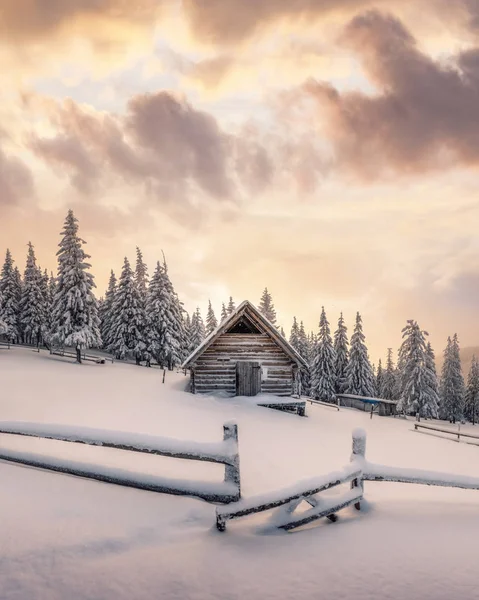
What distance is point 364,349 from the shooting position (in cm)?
5344

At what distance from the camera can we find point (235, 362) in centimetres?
2159

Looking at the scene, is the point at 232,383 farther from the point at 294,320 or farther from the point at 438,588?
the point at 294,320

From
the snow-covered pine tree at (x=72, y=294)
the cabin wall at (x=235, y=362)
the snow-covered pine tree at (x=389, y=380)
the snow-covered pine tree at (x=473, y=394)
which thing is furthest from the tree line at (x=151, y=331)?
the cabin wall at (x=235, y=362)

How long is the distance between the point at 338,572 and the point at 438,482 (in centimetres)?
373

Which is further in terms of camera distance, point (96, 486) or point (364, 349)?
point (364, 349)

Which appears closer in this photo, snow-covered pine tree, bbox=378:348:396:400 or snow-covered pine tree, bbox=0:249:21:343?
snow-covered pine tree, bbox=0:249:21:343

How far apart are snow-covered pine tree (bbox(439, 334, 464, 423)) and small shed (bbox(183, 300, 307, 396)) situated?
183 feet

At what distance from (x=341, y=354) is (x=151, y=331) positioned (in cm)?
3090

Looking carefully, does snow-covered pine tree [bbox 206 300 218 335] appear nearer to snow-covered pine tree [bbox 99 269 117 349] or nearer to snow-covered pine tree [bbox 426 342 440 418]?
snow-covered pine tree [bbox 99 269 117 349]

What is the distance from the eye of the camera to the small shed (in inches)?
841

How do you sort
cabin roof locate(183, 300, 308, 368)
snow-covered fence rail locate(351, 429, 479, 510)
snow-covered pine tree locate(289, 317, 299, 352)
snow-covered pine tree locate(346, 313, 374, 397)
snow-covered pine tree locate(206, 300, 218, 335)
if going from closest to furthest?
snow-covered fence rail locate(351, 429, 479, 510) < cabin roof locate(183, 300, 308, 368) < snow-covered pine tree locate(346, 313, 374, 397) < snow-covered pine tree locate(289, 317, 299, 352) < snow-covered pine tree locate(206, 300, 218, 335)

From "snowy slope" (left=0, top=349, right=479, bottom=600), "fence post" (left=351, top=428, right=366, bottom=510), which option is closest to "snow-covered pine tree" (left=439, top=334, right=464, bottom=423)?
"snowy slope" (left=0, top=349, right=479, bottom=600)

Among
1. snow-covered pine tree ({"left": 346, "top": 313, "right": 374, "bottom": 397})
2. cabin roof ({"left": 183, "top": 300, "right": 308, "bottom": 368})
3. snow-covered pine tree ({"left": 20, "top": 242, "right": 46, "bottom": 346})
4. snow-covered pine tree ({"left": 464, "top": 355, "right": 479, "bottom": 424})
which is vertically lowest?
snow-covered pine tree ({"left": 464, "top": 355, "right": 479, "bottom": 424})

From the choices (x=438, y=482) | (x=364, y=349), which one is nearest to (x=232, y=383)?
(x=438, y=482)
